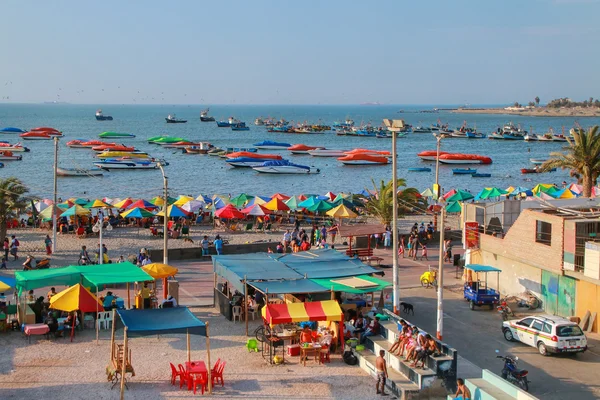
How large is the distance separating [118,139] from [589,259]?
484 ft

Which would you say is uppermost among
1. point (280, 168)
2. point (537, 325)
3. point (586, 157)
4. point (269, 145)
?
point (586, 157)

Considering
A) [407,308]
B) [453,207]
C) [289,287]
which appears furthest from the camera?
[453,207]

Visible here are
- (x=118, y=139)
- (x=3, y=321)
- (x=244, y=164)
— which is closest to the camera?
(x=3, y=321)

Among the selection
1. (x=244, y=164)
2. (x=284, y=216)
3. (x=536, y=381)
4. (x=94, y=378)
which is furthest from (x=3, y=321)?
(x=244, y=164)

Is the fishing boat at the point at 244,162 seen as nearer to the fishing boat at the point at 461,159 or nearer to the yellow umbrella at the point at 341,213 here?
the fishing boat at the point at 461,159

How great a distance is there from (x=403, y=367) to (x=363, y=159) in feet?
297

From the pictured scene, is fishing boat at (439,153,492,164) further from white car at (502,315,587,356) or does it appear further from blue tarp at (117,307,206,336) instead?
blue tarp at (117,307,206,336)

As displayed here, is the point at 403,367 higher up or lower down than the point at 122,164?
lower down

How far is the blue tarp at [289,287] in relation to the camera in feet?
65.7

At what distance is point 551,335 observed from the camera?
1869 cm

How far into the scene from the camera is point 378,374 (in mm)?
16438

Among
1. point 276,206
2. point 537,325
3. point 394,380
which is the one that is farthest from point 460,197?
point 394,380

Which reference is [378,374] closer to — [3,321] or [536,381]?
[536,381]

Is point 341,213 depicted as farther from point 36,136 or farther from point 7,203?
point 36,136
